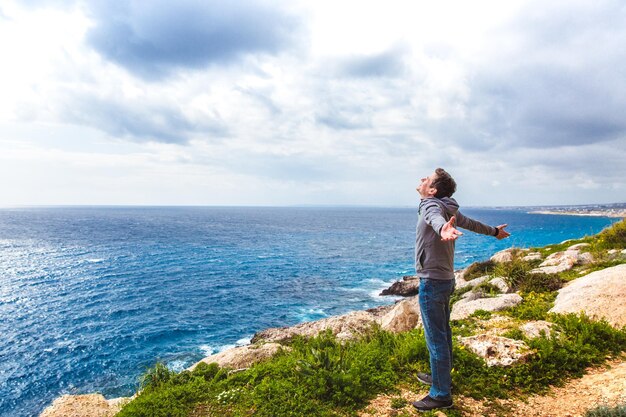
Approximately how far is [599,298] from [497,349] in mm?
5585

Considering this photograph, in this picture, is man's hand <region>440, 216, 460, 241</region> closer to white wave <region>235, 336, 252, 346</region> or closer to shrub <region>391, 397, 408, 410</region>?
shrub <region>391, 397, 408, 410</region>

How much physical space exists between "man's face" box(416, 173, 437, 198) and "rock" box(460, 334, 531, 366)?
399 cm

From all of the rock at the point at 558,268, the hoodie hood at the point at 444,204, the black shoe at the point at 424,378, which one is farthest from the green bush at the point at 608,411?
the rock at the point at 558,268

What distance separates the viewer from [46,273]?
155 ft

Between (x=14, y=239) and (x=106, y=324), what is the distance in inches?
3145

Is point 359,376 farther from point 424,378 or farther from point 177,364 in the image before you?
point 177,364

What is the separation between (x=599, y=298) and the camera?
10109 mm

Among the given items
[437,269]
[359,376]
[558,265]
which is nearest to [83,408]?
[359,376]

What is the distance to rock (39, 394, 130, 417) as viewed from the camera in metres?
10.4

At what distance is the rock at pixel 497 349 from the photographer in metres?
6.76

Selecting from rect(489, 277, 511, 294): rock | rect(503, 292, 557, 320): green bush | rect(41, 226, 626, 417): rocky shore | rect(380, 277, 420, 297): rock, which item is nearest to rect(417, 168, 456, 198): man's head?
rect(41, 226, 626, 417): rocky shore

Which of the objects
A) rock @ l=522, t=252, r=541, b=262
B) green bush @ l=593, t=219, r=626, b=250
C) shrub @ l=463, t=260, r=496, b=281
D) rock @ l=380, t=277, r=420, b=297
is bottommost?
rock @ l=380, t=277, r=420, b=297

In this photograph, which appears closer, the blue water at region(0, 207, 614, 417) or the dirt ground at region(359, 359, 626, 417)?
the dirt ground at region(359, 359, 626, 417)

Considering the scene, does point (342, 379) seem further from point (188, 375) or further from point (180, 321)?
point (180, 321)
